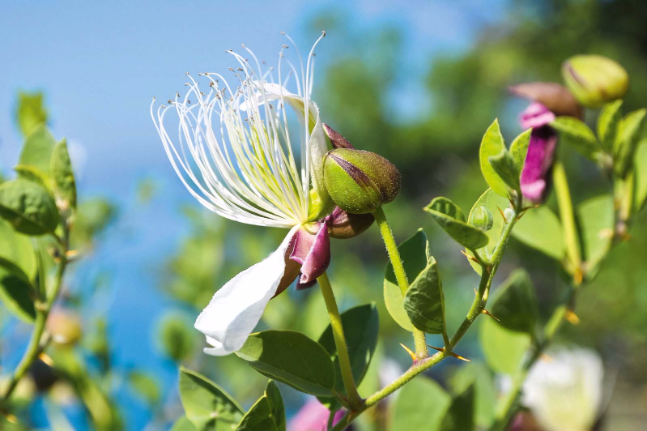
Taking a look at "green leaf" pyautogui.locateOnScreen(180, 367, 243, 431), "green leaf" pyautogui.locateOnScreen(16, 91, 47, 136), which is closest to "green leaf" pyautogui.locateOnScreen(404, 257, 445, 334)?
"green leaf" pyautogui.locateOnScreen(180, 367, 243, 431)

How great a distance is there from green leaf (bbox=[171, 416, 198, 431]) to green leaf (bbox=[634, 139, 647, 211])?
49 cm

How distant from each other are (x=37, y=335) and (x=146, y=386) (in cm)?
35

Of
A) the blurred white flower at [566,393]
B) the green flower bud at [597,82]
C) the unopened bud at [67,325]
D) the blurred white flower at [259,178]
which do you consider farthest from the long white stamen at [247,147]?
the blurred white flower at [566,393]

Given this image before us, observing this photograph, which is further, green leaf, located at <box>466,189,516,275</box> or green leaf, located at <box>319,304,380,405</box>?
green leaf, located at <box>319,304,380,405</box>

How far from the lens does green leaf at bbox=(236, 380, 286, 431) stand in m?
0.37

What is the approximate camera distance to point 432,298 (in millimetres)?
341

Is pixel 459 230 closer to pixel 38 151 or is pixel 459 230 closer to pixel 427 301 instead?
pixel 427 301

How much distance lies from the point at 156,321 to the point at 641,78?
6.69 metres

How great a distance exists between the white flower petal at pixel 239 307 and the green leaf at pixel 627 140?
1.29 feet

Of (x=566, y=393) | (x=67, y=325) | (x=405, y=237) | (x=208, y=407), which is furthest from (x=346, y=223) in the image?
(x=405, y=237)

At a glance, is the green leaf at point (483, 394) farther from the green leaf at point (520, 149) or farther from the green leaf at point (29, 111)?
the green leaf at point (29, 111)

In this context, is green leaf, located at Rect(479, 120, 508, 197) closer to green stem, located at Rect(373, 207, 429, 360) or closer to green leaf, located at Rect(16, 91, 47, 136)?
green stem, located at Rect(373, 207, 429, 360)

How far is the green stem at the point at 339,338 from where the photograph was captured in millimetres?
397

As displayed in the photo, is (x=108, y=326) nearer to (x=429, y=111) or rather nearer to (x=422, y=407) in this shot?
(x=422, y=407)
